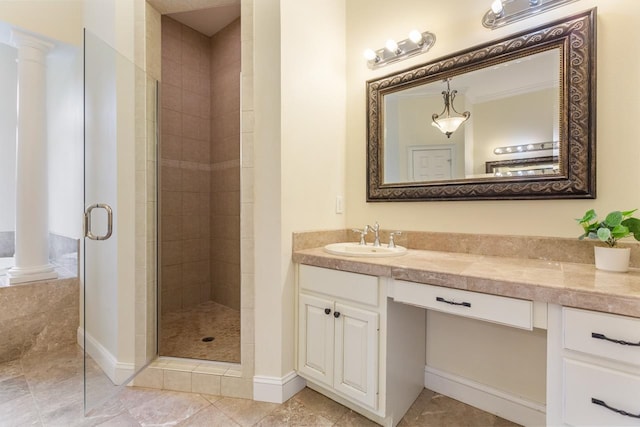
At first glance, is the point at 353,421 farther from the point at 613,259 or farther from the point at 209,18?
the point at 209,18

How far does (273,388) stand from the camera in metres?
1.70

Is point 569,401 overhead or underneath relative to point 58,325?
Result: overhead

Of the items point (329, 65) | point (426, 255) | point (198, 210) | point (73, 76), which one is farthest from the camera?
point (198, 210)

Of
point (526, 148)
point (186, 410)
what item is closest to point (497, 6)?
point (526, 148)

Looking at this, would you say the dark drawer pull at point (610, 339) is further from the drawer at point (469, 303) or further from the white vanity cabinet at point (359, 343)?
the white vanity cabinet at point (359, 343)

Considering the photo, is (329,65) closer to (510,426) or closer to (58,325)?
(510,426)

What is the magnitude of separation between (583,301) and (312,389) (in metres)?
1.47

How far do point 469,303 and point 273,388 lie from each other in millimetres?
1193

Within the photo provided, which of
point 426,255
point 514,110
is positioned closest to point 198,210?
point 426,255

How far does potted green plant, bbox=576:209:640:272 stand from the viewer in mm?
1180

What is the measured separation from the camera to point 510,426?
1.50 metres

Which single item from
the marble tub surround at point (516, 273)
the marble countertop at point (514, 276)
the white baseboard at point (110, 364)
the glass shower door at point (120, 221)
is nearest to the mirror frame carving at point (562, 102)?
the marble tub surround at point (516, 273)

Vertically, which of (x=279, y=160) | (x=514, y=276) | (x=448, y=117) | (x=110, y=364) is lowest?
(x=110, y=364)

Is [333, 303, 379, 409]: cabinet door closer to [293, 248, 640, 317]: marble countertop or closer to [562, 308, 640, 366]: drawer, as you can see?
[293, 248, 640, 317]: marble countertop
